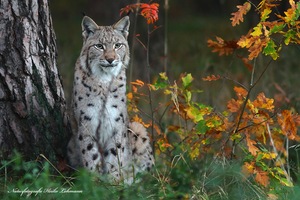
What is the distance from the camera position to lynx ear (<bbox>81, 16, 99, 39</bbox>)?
6655mm

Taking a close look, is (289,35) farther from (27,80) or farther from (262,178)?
(27,80)

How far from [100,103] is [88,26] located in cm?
73

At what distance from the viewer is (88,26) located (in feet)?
22.1

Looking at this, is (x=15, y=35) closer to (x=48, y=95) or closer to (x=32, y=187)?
(x=48, y=95)

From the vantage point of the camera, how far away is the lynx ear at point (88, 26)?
21.8 feet

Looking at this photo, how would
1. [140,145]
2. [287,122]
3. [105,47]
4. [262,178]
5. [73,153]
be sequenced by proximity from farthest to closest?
[140,145] → [105,47] → [73,153] → [287,122] → [262,178]

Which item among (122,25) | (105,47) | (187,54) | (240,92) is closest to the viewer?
(240,92)

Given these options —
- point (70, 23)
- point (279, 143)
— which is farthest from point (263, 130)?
point (70, 23)

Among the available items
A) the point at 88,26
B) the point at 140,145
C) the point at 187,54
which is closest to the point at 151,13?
the point at 88,26

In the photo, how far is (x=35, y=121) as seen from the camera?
20.2 ft

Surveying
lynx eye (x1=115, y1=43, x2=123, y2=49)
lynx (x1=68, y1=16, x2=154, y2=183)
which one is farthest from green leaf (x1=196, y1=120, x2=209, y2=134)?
lynx eye (x1=115, y1=43, x2=123, y2=49)

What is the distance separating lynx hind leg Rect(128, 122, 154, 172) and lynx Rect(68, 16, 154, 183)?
0.18m

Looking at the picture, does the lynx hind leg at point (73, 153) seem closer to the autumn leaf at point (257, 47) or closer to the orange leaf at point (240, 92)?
the orange leaf at point (240, 92)

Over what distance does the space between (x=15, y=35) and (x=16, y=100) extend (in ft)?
1.74
